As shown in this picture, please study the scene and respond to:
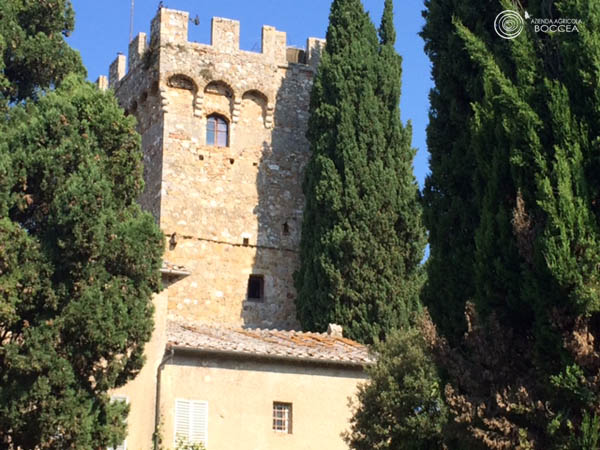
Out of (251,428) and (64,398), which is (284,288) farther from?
(64,398)

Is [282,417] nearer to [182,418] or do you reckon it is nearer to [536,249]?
[182,418]

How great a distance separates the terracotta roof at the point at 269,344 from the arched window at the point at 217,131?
9557 mm

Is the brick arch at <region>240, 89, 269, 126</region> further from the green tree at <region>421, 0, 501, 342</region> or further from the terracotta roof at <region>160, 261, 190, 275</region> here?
the green tree at <region>421, 0, 501, 342</region>

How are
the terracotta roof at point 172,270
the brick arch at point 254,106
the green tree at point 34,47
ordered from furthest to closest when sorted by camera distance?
the brick arch at point 254,106 → the terracotta roof at point 172,270 → the green tree at point 34,47

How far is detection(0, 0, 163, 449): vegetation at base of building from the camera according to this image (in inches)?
598

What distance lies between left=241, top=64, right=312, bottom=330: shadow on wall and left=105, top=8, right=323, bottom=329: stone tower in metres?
0.03

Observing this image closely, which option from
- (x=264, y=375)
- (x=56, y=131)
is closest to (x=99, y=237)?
(x=56, y=131)

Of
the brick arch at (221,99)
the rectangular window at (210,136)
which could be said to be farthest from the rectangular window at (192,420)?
the brick arch at (221,99)

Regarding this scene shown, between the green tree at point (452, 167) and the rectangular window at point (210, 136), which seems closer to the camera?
the green tree at point (452, 167)

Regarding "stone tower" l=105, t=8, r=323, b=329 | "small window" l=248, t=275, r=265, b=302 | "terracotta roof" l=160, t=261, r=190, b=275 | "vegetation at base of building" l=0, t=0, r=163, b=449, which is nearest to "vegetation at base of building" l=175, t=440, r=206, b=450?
"vegetation at base of building" l=0, t=0, r=163, b=449

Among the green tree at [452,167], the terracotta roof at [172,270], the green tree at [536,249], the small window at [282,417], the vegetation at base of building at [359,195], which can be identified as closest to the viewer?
the green tree at [536,249]

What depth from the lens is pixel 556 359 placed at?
11.7 m

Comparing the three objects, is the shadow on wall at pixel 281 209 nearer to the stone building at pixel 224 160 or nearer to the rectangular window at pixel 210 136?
the stone building at pixel 224 160

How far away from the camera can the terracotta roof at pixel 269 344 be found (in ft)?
68.9
